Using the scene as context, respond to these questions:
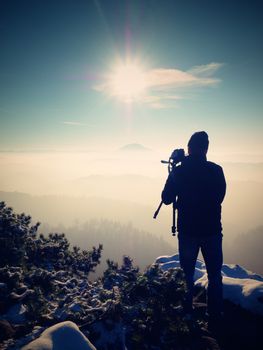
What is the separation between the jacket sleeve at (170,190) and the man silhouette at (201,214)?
3cm

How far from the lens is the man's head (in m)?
6.50

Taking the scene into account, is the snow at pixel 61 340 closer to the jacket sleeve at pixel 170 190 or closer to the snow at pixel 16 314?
the snow at pixel 16 314

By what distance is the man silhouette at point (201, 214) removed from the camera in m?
6.30

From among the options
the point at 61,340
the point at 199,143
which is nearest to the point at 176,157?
the point at 199,143

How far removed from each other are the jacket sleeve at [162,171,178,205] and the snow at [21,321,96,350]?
364 cm

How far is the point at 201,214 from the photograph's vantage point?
6297 millimetres

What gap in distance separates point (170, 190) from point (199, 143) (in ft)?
4.55

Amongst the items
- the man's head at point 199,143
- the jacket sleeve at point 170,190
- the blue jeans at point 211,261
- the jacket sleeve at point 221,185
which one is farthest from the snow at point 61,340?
the man's head at point 199,143

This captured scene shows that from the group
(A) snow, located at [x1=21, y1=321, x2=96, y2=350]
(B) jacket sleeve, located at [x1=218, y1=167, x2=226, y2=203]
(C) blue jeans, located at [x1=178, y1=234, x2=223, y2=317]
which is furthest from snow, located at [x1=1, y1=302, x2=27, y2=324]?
(B) jacket sleeve, located at [x1=218, y1=167, x2=226, y2=203]

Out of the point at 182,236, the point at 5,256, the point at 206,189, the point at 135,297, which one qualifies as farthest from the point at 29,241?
the point at 206,189

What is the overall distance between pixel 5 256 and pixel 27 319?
2.90 metres

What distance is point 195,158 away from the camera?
6512 millimetres

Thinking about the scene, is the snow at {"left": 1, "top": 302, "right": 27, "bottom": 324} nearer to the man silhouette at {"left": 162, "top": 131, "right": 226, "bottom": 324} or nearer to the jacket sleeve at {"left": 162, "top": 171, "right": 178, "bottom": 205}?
the man silhouette at {"left": 162, "top": 131, "right": 226, "bottom": 324}

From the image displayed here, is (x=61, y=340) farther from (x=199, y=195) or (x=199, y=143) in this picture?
(x=199, y=143)
